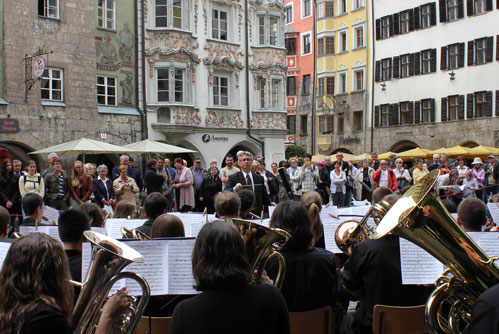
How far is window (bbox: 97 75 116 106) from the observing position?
80.7 ft

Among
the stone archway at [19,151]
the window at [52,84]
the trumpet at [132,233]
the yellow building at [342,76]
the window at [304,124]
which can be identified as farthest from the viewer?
the window at [304,124]

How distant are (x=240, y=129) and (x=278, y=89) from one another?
3.36 m

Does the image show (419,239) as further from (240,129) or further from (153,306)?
(240,129)

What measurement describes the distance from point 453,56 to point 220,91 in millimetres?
15393

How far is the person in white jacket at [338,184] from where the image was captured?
59.5ft

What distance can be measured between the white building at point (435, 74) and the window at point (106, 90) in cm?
2089

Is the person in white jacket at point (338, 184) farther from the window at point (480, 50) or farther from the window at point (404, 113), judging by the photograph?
the window at point (404, 113)

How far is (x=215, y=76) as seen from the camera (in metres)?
29.7

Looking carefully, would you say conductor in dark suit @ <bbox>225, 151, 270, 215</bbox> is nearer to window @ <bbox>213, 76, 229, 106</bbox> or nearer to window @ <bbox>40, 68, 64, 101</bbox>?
window @ <bbox>40, 68, 64, 101</bbox>

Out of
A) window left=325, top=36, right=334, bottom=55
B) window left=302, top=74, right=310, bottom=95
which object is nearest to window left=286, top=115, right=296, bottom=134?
window left=302, top=74, right=310, bottom=95

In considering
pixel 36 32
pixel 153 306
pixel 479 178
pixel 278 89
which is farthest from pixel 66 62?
pixel 153 306

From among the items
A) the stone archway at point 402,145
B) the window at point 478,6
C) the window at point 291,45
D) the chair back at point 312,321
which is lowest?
the chair back at point 312,321

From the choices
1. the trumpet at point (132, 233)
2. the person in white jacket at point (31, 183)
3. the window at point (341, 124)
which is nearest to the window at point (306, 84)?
the window at point (341, 124)

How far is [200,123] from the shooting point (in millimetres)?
28656
